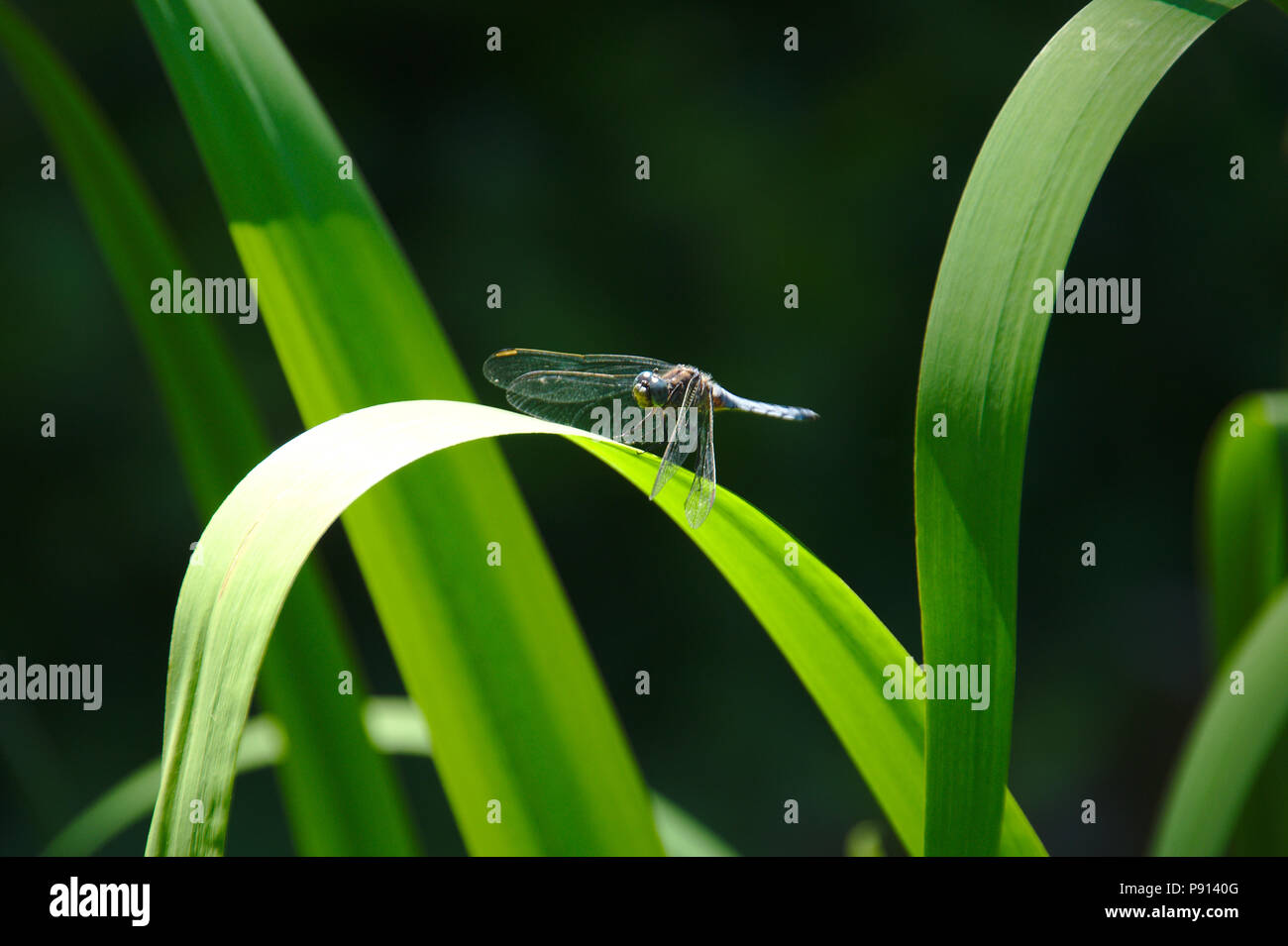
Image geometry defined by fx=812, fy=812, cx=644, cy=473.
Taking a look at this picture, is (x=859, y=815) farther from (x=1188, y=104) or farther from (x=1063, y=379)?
(x=1188, y=104)

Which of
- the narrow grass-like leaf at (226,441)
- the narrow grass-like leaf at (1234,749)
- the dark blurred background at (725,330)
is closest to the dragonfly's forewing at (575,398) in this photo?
the narrow grass-like leaf at (226,441)

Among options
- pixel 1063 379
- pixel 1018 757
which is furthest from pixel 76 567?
pixel 1063 379

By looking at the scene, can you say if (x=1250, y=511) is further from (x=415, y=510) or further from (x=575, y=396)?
Result: (x=415, y=510)

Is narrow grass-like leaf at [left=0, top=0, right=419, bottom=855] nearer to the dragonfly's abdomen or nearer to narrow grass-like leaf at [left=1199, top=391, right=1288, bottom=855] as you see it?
the dragonfly's abdomen

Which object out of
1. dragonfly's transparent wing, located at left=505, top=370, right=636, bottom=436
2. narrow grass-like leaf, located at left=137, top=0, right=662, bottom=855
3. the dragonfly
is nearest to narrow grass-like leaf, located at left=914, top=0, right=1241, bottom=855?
narrow grass-like leaf, located at left=137, top=0, right=662, bottom=855

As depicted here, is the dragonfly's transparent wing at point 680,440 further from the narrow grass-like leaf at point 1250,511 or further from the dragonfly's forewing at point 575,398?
the narrow grass-like leaf at point 1250,511

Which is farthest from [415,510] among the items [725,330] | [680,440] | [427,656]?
[725,330]

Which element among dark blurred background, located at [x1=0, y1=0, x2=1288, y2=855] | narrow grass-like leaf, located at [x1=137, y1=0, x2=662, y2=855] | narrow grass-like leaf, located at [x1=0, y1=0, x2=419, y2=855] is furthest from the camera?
dark blurred background, located at [x1=0, y1=0, x2=1288, y2=855]
